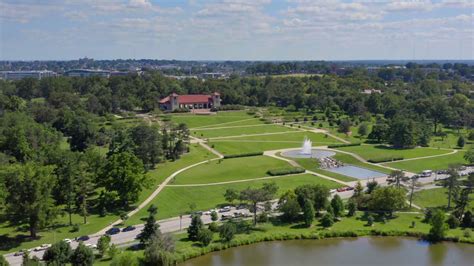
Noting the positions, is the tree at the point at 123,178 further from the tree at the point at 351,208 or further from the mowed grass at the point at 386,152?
the mowed grass at the point at 386,152

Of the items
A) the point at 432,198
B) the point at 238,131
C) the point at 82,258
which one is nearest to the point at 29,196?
the point at 82,258

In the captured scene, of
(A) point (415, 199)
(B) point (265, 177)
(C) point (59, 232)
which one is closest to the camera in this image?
(C) point (59, 232)

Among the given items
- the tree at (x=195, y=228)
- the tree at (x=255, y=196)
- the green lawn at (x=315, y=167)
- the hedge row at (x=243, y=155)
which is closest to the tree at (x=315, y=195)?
the tree at (x=255, y=196)

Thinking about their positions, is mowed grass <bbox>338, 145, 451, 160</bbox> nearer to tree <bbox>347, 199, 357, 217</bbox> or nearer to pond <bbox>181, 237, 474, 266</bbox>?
tree <bbox>347, 199, 357, 217</bbox>

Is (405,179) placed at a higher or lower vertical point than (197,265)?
higher

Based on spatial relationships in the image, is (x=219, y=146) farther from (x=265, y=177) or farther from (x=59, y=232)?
(x=59, y=232)

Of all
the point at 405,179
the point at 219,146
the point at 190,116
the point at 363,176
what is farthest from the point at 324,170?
the point at 190,116

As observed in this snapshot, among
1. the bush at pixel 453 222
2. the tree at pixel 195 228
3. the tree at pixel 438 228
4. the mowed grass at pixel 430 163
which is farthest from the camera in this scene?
the mowed grass at pixel 430 163

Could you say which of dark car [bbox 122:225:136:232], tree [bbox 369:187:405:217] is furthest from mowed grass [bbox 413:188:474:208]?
dark car [bbox 122:225:136:232]
